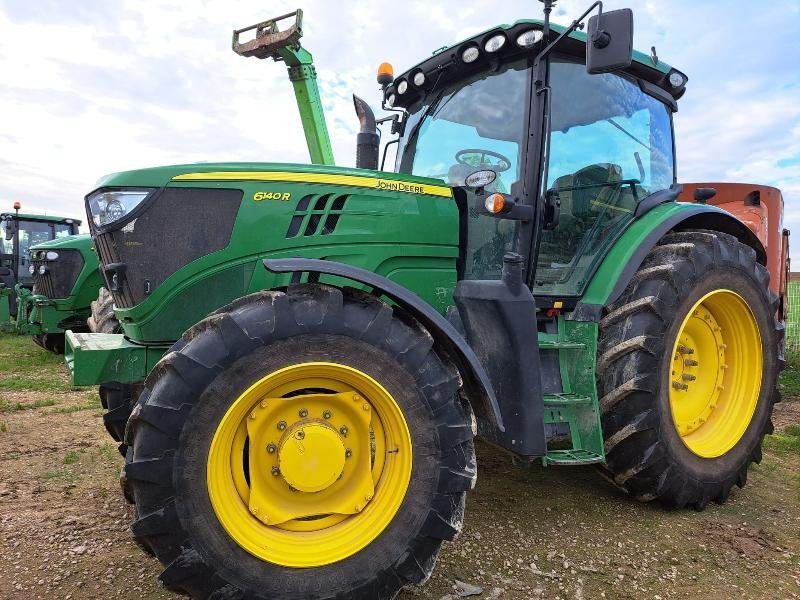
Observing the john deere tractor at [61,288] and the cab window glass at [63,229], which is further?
the cab window glass at [63,229]

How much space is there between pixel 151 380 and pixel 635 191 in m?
3.03

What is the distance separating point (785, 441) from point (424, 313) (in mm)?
3732

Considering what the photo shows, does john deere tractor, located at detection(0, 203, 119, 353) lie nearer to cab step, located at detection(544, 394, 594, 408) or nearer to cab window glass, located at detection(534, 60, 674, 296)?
cab window glass, located at detection(534, 60, 674, 296)

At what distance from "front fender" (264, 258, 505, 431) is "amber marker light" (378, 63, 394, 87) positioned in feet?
5.73

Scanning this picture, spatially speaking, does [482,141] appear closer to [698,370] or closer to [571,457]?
[571,457]

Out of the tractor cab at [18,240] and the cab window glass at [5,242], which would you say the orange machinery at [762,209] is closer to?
the tractor cab at [18,240]

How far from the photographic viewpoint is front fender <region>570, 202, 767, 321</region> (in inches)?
122

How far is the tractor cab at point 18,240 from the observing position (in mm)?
11633

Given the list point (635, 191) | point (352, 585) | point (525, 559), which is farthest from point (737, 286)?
point (352, 585)

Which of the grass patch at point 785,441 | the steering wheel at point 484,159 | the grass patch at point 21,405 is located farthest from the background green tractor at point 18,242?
the grass patch at point 785,441

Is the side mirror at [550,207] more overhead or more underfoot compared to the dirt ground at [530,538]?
more overhead

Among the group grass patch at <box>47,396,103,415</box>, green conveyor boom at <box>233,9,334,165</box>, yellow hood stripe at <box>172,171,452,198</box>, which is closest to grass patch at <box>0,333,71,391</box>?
grass patch at <box>47,396,103,415</box>

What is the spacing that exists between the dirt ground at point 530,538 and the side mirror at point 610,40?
2.24 metres

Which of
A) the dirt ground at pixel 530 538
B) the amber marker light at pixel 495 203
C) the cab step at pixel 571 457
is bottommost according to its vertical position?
the dirt ground at pixel 530 538
